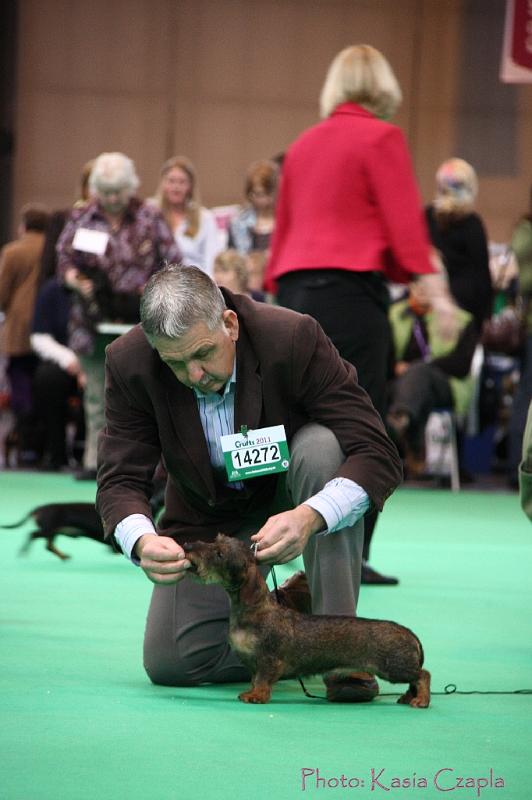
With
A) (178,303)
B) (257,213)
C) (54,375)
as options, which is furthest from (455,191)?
(178,303)

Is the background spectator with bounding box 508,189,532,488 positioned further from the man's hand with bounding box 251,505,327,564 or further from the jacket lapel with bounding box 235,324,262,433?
the man's hand with bounding box 251,505,327,564

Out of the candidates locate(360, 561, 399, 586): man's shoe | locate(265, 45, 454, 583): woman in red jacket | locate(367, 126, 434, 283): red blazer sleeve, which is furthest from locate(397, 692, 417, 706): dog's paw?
locate(367, 126, 434, 283): red blazer sleeve

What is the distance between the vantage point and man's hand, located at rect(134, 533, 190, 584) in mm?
2383

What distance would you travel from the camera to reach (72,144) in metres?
13.1

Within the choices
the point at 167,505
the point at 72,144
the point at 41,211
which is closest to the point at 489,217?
the point at 72,144

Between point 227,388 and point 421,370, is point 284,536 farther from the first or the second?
point 421,370

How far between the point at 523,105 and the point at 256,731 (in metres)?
11.7

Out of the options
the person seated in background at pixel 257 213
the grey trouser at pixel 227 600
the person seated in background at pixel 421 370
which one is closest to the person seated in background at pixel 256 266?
the person seated in background at pixel 257 213

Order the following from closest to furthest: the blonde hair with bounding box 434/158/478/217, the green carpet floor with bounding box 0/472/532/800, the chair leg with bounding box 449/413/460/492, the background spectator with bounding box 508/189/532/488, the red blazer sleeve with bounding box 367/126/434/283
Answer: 1. the green carpet floor with bounding box 0/472/532/800
2. the red blazer sleeve with bounding box 367/126/434/283
3. the background spectator with bounding box 508/189/532/488
4. the blonde hair with bounding box 434/158/478/217
5. the chair leg with bounding box 449/413/460/492

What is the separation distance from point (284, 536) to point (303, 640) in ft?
0.69

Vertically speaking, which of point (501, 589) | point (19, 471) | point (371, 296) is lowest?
point (19, 471)

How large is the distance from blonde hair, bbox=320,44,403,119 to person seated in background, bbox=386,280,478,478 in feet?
9.73

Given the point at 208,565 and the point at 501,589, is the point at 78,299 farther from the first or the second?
the point at 208,565

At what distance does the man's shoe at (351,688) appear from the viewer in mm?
2564
